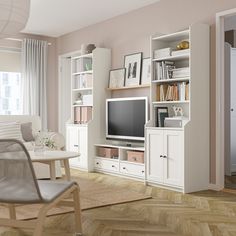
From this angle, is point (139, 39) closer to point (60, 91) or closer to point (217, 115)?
point (217, 115)

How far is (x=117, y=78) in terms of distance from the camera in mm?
6375

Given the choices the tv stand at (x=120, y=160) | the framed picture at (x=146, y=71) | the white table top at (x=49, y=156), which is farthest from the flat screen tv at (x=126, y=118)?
the white table top at (x=49, y=156)

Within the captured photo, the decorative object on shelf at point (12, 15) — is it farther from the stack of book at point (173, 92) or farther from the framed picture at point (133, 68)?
the framed picture at point (133, 68)

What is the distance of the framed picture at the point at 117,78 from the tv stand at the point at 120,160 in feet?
3.18

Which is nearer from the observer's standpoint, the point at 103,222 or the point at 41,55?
the point at 103,222

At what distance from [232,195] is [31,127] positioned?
3.32 metres

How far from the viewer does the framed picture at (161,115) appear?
5.24 m

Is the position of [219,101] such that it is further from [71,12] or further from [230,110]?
[71,12]

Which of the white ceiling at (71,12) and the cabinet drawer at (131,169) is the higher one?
the white ceiling at (71,12)

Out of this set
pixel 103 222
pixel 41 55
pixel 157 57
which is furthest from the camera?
pixel 41 55

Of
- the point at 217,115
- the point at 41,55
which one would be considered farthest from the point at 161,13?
the point at 41,55

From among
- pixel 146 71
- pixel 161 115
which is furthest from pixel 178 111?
pixel 146 71

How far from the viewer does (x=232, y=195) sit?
4.52 m

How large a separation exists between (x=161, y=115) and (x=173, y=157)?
0.71 metres
